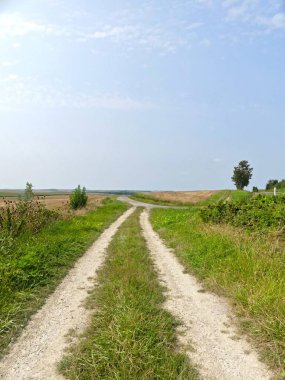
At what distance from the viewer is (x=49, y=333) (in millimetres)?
6051

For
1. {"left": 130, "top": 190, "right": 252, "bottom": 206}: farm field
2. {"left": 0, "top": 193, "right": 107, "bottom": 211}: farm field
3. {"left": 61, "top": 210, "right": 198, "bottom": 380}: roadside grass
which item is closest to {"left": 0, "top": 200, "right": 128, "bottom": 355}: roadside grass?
{"left": 61, "top": 210, "right": 198, "bottom": 380}: roadside grass

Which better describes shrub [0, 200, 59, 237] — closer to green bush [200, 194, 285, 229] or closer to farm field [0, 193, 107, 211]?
farm field [0, 193, 107, 211]

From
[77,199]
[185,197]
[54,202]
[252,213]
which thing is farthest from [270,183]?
[252,213]

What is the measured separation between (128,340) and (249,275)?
4259 millimetres

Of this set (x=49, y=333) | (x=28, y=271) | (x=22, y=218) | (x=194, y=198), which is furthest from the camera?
(x=194, y=198)

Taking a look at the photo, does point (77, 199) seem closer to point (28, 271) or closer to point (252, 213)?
point (252, 213)

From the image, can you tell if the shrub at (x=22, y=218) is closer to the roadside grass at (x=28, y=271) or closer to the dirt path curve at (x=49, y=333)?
the roadside grass at (x=28, y=271)

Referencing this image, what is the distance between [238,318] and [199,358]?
185 centimetres

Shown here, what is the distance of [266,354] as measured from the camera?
5.28 m

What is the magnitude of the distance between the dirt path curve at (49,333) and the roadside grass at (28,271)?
0.80ft

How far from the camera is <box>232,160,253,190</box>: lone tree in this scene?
3949 inches

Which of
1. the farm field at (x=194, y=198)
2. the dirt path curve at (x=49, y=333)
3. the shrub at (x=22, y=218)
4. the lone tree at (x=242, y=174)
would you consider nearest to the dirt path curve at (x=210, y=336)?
the dirt path curve at (x=49, y=333)

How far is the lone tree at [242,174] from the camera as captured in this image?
100312 mm

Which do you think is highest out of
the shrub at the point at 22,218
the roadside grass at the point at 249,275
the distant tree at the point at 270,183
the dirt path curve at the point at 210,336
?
the distant tree at the point at 270,183
